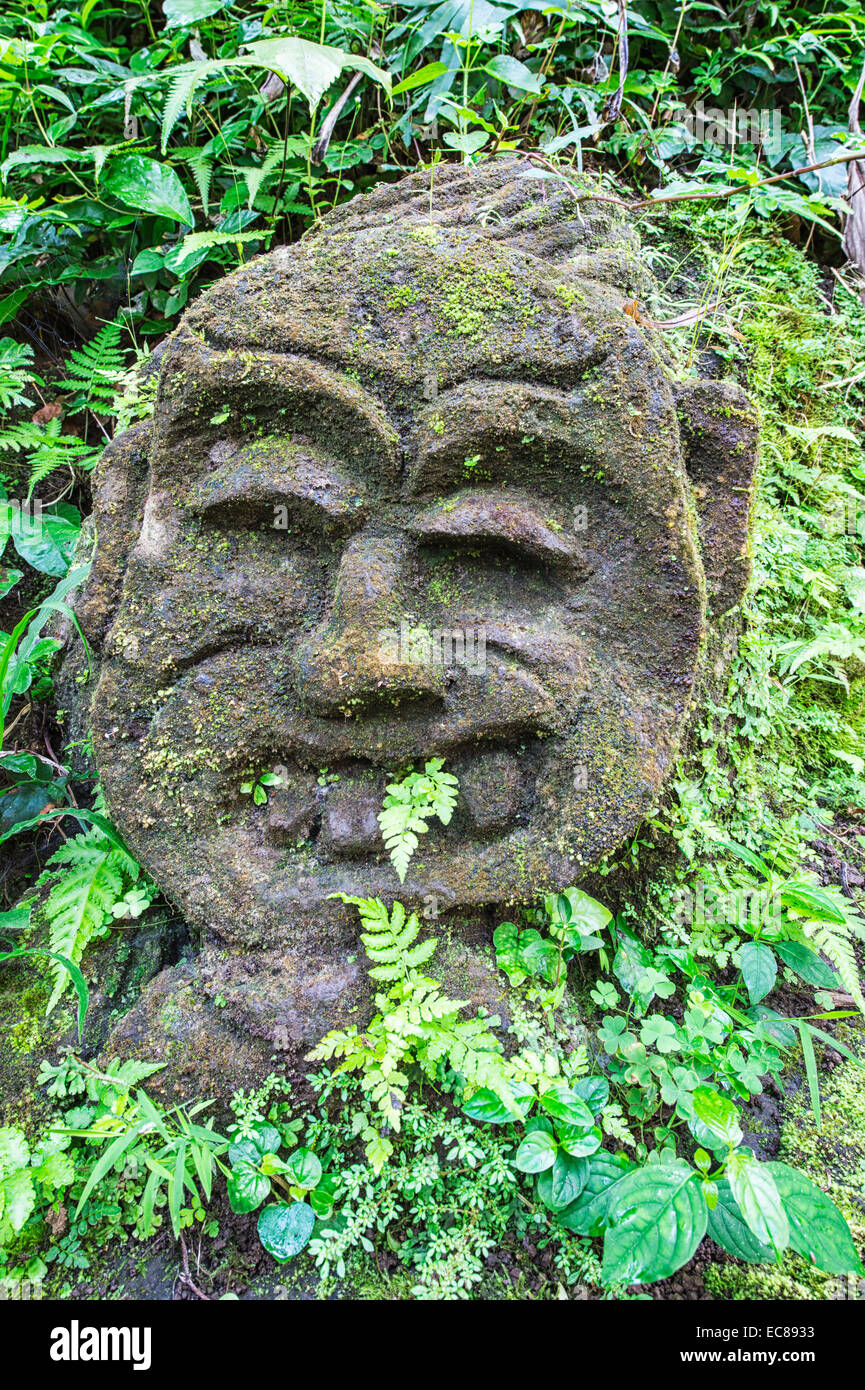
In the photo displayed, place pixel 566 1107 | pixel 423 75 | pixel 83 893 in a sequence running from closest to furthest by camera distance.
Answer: pixel 566 1107 → pixel 83 893 → pixel 423 75

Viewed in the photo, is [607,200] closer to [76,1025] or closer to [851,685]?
[851,685]

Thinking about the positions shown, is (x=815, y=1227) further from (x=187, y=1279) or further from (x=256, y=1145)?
(x=187, y=1279)

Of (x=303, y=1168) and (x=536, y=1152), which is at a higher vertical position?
(x=536, y=1152)

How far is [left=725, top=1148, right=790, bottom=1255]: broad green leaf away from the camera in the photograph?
1.71 m

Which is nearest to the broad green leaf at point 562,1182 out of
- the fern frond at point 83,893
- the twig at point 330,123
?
the fern frond at point 83,893

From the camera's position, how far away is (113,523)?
2.78 m

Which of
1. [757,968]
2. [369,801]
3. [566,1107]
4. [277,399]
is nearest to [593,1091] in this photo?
[566,1107]

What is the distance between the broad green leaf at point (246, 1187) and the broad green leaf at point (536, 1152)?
2.19 ft

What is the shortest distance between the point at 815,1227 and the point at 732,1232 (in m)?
0.19

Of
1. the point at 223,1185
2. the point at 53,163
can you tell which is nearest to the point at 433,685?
the point at 223,1185

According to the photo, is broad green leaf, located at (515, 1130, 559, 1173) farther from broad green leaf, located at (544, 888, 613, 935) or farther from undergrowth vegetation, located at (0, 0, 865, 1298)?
broad green leaf, located at (544, 888, 613, 935)

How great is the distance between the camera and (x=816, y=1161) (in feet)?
7.75
